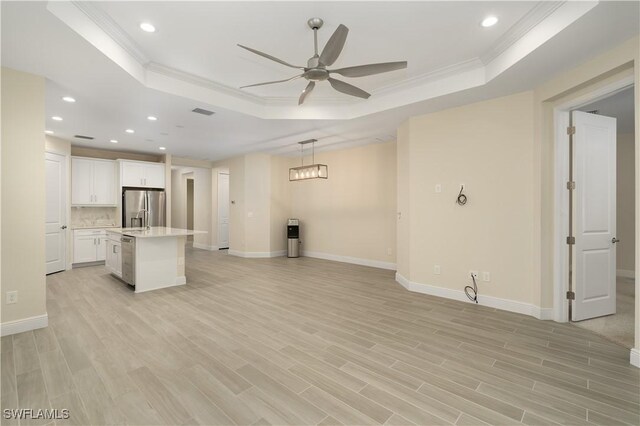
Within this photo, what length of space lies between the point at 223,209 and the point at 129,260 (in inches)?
190

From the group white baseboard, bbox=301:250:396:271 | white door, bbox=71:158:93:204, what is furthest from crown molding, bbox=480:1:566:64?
white door, bbox=71:158:93:204

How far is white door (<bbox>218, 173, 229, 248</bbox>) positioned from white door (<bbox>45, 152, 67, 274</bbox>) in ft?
12.9

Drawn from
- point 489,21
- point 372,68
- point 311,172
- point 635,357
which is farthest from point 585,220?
point 311,172

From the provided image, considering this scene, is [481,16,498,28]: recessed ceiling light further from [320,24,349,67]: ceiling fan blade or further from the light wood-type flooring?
the light wood-type flooring

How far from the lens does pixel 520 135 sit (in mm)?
3656

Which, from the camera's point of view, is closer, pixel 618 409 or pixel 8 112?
pixel 618 409

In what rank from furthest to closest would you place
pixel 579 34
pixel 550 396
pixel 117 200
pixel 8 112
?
pixel 117 200, pixel 8 112, pixel 579 34, pixel 550 396

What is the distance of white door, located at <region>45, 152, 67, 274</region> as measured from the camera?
5.62m

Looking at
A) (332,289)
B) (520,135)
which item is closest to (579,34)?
(520,135)

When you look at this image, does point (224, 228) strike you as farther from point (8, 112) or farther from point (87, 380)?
point (87, 380)

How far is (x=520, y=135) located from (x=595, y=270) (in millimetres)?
1914

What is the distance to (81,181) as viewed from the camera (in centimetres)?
667

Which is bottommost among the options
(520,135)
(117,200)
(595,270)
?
(595,270)

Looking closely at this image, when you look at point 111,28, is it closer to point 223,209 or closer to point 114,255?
point 114,255
